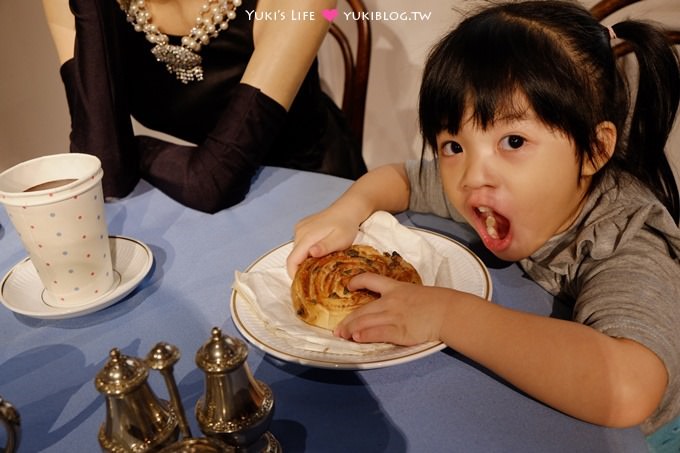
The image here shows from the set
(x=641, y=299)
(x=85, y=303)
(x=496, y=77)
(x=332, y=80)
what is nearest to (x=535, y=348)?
(x=641, y=299)

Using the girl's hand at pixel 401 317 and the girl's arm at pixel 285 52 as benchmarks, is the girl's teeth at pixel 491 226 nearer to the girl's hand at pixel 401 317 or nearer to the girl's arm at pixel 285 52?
the girl's hand at pixel 401 317

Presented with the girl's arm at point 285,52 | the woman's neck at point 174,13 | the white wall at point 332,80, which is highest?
the woman's neck at point 174,13

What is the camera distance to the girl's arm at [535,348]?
0.56 m

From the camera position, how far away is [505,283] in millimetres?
798

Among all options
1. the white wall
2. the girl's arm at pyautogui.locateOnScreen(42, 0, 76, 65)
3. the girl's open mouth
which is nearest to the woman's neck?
the girl's arm at pyautogui.locateOnScreen(42, 0, 76, 65)

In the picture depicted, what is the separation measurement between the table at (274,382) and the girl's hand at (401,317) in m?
0.04

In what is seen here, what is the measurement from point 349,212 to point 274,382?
14.6 inches

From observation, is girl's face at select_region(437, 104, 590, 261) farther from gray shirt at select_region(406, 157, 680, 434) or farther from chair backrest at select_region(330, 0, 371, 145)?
chair backrest at select_region(330, 0, 371, 145)

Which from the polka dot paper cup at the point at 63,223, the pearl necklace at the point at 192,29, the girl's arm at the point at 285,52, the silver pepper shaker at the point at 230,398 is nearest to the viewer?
the silver pepper shaker at the point at 230,398

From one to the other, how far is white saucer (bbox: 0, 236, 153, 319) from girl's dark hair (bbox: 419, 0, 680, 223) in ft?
1.66

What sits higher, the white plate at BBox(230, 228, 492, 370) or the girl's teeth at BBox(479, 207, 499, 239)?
the girl's teeth at BBox(479, 207, 499, 239)

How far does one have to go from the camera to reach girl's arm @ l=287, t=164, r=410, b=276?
2.78 ft

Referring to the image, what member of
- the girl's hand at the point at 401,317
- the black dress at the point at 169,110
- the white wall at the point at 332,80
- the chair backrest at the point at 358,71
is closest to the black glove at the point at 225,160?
the black dress at the point at 169,110

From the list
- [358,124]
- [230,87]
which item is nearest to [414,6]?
[358,124]
